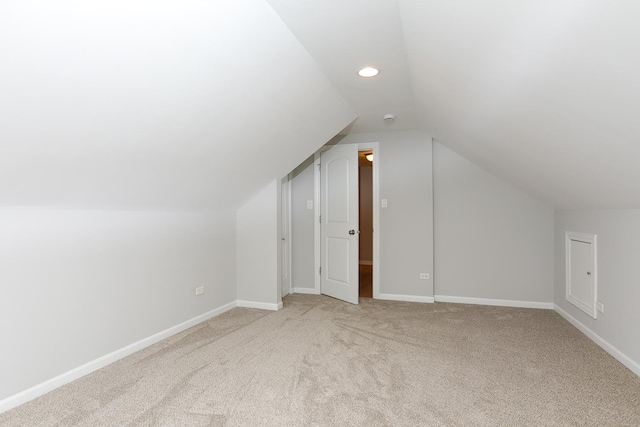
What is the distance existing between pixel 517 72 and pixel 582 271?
2349 mm

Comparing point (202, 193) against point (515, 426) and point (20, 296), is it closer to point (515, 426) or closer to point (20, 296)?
point (20, 296)

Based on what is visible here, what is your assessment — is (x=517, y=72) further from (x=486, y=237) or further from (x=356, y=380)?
(x=486, y=237)

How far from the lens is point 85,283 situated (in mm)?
2404

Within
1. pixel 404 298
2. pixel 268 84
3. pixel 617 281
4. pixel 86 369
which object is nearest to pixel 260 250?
pixel 404 298

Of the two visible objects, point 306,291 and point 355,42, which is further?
point 306,291

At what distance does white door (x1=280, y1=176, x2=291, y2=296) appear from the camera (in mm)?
4664

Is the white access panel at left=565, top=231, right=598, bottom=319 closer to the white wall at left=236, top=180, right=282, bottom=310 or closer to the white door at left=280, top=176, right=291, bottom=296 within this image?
the white wall at left=236, top=180, right=282, bottom=310

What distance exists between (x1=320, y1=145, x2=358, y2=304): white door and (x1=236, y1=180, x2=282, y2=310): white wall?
80cm

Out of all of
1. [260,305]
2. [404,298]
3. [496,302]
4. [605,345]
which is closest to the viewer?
[605,345]

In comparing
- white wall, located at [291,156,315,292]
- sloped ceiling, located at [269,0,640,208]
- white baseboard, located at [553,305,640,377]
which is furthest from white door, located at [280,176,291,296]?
white baseboard, located at [553,305,640,377]

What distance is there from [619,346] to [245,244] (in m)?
3.40

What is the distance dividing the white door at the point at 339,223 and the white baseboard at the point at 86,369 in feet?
5.66

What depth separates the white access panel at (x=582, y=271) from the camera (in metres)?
3.00

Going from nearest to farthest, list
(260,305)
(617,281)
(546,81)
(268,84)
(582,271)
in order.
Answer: (546,81)
(268,84)
(617,281)
(582,271)
(260,305)
